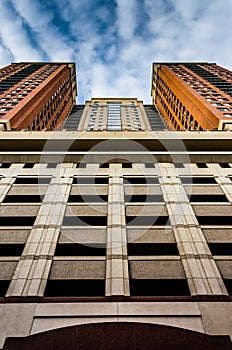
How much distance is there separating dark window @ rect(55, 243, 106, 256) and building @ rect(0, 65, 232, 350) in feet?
0.19

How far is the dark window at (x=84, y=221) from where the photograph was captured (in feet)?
53.0

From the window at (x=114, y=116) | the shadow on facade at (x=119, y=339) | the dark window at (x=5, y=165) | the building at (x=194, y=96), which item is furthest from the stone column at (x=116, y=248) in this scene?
the window at (x=114, y=116)

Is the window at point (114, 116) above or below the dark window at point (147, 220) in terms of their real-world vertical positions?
below

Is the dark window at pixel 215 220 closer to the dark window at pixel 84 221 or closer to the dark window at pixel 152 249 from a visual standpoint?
the dark window at pixel 152 249

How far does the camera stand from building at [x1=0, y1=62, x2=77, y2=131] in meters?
39.2

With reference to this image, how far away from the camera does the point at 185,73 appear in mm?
65688

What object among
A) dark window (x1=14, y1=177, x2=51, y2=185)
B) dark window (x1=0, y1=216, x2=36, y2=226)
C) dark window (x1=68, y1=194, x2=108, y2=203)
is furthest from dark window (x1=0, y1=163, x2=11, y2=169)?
dark window (x1=68, y1=194, x2=108, y2=203)

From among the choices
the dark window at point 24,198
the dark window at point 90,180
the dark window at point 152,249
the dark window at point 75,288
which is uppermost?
the dark window at point 90,180

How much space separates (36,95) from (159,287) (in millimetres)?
44144

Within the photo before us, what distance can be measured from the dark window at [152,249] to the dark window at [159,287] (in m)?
1.93

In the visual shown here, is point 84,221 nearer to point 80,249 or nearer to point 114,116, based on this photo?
point 80,249

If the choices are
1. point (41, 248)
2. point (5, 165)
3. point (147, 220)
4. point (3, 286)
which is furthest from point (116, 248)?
point (5, 165)

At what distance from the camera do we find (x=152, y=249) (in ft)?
47.8

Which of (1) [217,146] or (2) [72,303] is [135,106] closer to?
(1) [217,146]
